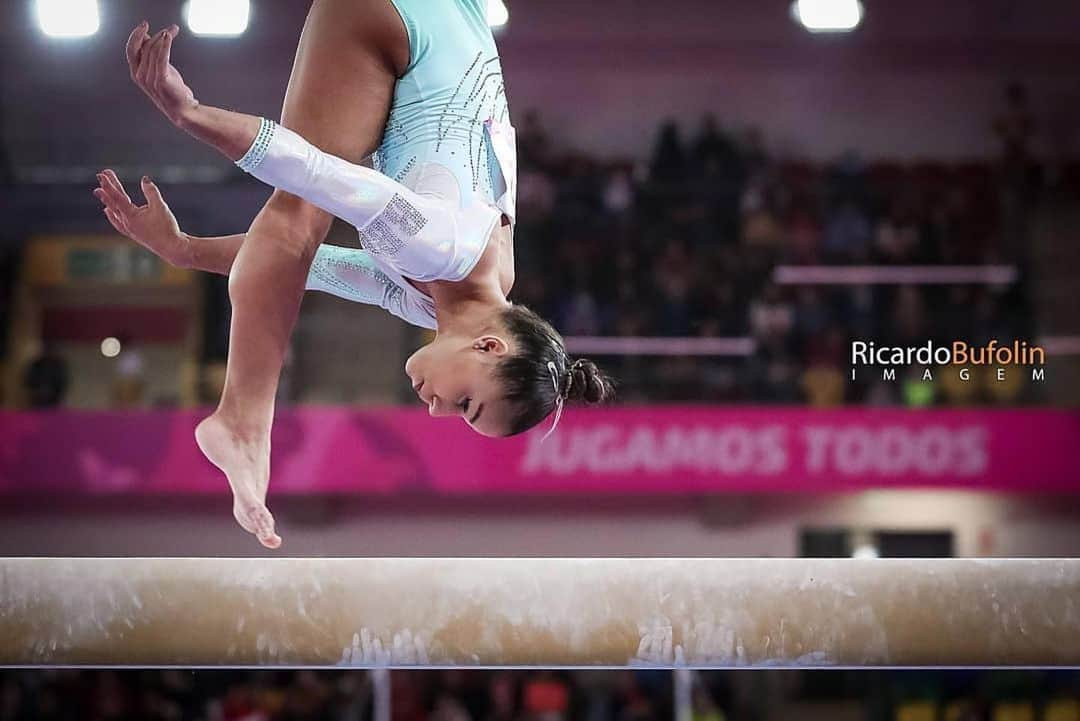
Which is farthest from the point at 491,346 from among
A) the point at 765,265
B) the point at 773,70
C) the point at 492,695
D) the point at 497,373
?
the point at 773,70

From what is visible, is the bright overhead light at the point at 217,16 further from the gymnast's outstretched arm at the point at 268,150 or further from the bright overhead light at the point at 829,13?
the gymnast's outstretched arm at the point at 268,150

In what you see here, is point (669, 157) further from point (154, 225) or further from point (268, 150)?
point (268, 150)

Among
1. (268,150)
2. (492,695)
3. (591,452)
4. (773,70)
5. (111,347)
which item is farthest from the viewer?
(773,70)

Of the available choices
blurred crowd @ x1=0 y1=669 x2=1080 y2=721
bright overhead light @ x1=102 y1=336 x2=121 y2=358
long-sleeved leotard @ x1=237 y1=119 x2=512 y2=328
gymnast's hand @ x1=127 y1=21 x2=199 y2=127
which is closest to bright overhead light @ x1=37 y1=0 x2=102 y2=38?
long-sleeved leotard @ x1=237 y1=119 x2=512 y2=328

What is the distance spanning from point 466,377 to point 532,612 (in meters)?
0.55

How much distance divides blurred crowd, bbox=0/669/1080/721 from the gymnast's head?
16.1 feet

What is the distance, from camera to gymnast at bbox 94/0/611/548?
286cm

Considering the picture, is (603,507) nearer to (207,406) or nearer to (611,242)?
(611,242)

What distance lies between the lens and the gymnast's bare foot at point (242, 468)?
3.02 m

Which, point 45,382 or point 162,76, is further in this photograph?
point 45,382

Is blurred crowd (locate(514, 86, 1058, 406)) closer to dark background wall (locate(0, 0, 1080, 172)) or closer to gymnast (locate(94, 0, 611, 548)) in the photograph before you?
dark background wall (locate(0, 0, 1080, 172))

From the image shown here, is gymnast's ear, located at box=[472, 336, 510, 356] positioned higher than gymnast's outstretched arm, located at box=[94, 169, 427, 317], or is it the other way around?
gymnast's outstretched arm, located at box=[94, 169, 427, 317]

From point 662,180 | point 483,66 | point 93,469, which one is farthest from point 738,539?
point 483,66

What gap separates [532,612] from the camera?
2.68 m
